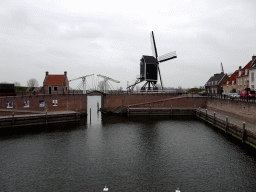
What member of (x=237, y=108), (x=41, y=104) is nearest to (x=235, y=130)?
(x=237, y=108)

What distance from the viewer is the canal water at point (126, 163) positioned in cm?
1354

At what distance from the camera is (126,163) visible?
17266 mm

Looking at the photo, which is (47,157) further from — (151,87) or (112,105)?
(151,87)

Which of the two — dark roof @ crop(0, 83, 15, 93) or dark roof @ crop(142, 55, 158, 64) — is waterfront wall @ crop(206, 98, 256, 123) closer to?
dark roof @ crop(142, 55, 158, 64)

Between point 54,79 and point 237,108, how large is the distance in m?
43.7

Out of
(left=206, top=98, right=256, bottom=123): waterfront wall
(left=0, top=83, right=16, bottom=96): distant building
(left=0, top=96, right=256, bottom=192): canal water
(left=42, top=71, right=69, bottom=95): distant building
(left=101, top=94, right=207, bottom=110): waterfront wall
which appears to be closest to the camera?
(left=0, top=96, right=256, bottom=192): canal water

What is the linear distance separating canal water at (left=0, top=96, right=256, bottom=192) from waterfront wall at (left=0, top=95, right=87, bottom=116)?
12.1 meters

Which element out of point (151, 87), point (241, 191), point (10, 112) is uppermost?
point (151, 87)

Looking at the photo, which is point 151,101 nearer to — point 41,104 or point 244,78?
point 244,78

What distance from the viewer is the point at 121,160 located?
709 inches

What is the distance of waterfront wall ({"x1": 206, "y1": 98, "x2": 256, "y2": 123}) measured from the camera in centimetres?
2689

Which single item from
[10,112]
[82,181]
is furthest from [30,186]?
[10,112]

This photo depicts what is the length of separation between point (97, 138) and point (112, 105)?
25.5 meters

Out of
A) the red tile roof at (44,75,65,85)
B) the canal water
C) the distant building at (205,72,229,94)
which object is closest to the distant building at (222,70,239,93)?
the distant building at (205,72,229,94)
